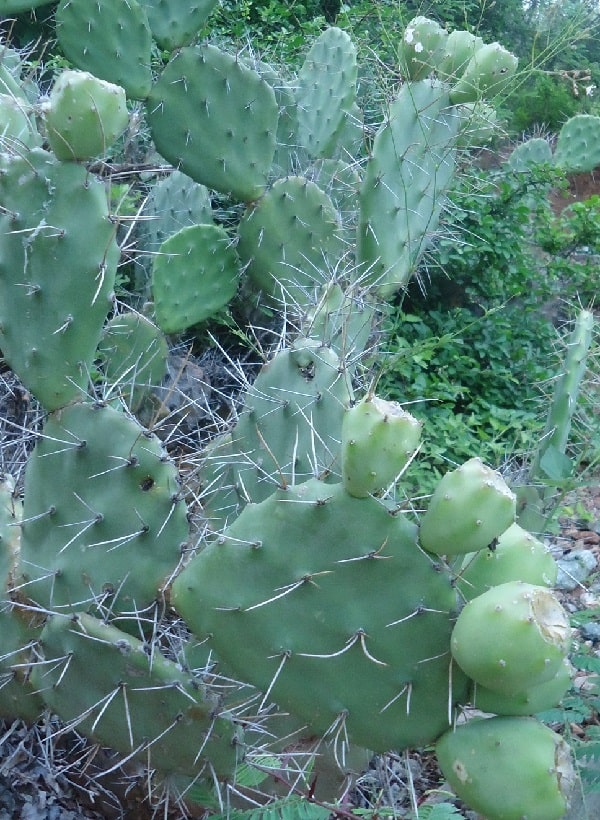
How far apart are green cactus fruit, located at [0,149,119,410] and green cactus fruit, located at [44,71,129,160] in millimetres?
42

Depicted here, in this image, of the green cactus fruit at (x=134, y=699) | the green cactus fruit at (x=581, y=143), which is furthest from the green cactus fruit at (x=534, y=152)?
the green cactus fruit at (x=134, y=699)

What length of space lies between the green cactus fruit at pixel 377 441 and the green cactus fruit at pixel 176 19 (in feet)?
7.50

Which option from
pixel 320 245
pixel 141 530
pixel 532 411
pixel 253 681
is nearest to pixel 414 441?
pixel 253 681

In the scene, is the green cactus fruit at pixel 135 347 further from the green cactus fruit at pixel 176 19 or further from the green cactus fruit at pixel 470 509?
the green cactus fruit at pixel 470 509

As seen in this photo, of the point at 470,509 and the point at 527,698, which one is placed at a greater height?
the point at 470,509

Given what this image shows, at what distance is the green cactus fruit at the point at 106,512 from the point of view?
1440 millimetres

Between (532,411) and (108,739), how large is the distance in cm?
266

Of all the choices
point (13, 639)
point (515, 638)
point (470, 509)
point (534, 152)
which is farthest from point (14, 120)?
point (534, 152)

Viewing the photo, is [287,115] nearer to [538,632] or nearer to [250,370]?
[250,370]

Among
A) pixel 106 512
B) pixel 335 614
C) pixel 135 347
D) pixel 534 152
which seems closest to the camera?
pixel 335 614

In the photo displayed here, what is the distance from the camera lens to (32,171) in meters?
1.39

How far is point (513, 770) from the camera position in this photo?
1014mm

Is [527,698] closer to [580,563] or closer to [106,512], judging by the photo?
[106,512]

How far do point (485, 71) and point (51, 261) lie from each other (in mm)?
1761
